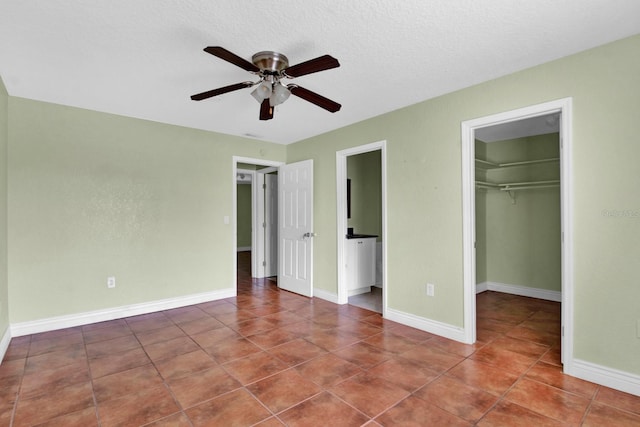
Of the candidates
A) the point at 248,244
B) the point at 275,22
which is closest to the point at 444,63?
the point at 275,22

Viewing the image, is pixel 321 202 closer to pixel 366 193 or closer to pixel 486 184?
pixel 366 193

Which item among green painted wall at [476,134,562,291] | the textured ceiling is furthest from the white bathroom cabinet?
the textured ceiling

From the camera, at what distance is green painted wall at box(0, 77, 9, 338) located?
2.93 metres

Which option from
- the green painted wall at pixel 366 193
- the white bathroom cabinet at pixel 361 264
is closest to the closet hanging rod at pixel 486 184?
the green painted wall at pixel 366 193

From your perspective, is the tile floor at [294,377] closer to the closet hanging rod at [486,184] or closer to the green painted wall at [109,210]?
the green painted wall at [109,210]

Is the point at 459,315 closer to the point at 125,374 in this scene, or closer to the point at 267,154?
the point at 125,374

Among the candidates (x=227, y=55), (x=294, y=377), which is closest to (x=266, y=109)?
(x=227, y=55)

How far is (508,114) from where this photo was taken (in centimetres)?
281

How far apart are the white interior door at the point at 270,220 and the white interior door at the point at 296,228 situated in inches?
30.1

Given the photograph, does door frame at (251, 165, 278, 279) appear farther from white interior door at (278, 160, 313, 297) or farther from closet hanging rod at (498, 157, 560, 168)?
closet hanging rod at (498, 157, 560, 168)

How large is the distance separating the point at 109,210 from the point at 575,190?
4.69 metres

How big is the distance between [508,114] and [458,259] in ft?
4.62

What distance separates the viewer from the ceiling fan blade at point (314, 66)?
199 centimetres

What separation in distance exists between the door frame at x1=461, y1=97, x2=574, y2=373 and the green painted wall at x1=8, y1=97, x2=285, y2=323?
3.26 metres
